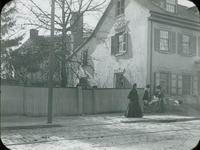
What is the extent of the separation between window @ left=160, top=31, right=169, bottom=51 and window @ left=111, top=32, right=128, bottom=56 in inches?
94.9

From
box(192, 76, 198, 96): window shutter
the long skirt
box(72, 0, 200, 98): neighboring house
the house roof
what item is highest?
the house roof

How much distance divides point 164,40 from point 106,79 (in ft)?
15.4

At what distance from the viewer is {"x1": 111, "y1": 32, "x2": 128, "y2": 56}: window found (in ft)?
71.6

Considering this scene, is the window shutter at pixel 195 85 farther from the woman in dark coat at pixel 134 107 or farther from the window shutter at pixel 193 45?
the woman in dark coat at pixel 134 107

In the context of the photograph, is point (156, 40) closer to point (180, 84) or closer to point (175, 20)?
point (175, 20)

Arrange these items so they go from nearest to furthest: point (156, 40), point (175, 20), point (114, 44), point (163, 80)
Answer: point (156, 40) → point (163, 80) → point (175, 20) → point (114, 44)

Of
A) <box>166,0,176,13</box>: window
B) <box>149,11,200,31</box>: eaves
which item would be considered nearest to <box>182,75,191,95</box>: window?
<box>149,11,200,31</box>: eaves

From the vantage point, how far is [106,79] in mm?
22469

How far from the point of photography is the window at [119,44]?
859 inches

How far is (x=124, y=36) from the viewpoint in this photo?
2181 centimetres

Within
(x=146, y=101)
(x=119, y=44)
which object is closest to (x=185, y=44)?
(x=119, y=44)

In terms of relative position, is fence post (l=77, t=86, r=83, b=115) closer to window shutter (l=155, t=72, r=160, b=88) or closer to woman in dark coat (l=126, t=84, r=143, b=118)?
woman in dark coat (l=126, t=84, r=143, b=118)

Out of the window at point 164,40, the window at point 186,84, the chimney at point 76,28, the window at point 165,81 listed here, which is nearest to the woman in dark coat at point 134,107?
the chimney at point 76,28

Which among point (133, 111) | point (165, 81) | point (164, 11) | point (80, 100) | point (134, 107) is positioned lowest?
point (133, 111)
